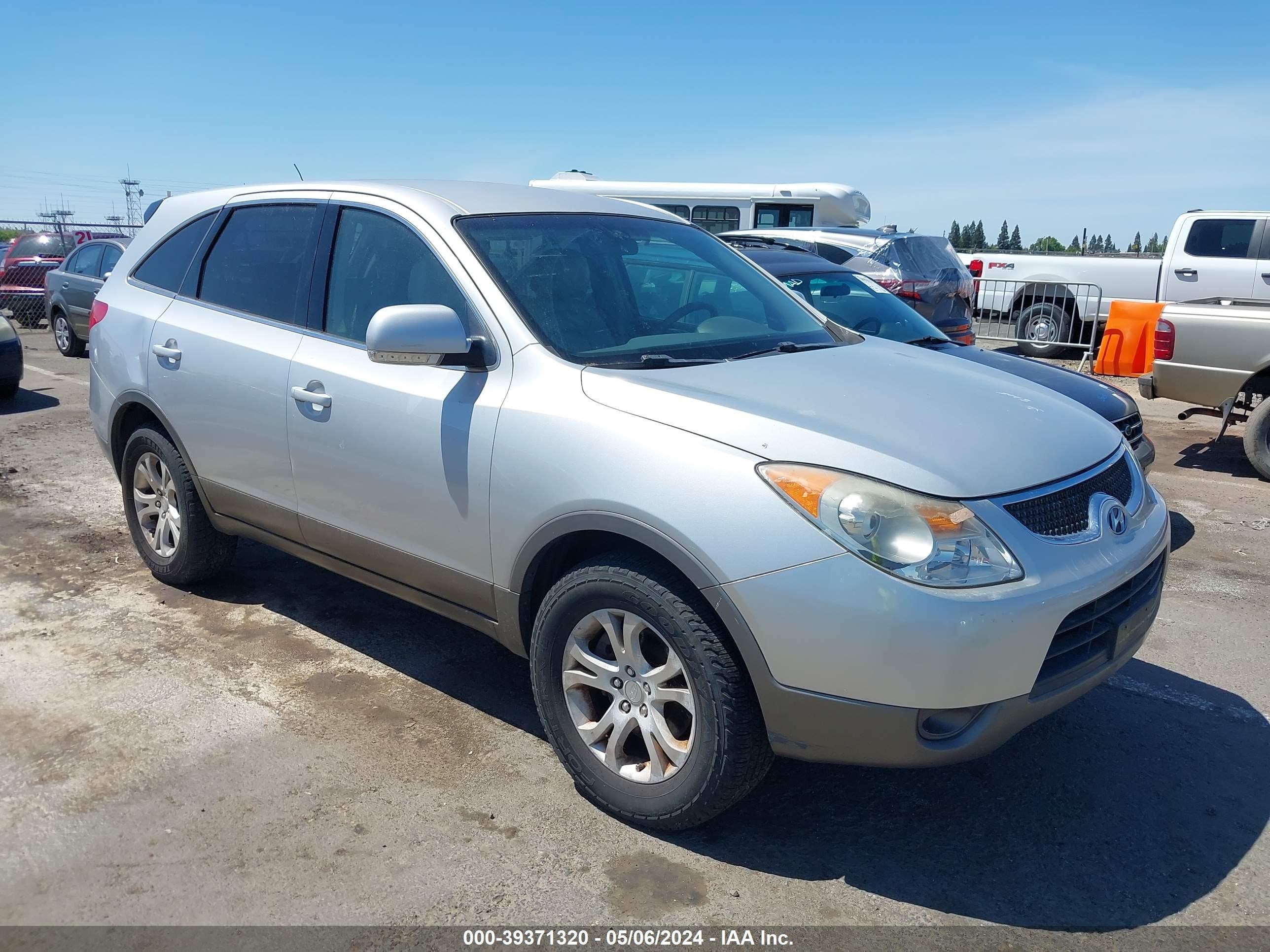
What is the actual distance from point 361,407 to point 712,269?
1555mm

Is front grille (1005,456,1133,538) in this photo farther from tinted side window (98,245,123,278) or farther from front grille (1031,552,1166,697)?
tinted side window (98,245,123,278)

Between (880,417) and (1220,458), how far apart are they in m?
6.92

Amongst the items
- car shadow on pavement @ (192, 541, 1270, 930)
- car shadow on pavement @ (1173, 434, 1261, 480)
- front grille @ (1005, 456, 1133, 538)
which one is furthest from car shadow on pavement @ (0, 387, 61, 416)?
car shadow on pavement @ (1173, 434, 1261, 480)

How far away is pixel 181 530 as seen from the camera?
4.78m

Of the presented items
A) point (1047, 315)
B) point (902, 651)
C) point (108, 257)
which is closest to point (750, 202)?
point (1047, 315)

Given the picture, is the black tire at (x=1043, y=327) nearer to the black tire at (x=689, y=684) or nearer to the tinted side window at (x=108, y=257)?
the tinted side window at (x=108, y=257)

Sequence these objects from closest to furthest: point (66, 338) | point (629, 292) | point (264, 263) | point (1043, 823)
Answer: point (1043, 823) < point (629, 292) < point (264, 263) < point (66, 338)

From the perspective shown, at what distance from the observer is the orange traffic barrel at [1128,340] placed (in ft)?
38.7

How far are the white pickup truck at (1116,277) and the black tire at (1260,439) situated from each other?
4.25 meters

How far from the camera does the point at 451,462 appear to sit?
3363 mm

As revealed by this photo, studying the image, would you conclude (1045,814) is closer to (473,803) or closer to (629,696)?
(629,696)

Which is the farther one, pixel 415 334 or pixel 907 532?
pixel 415 334

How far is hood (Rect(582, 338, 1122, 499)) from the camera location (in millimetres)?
2715

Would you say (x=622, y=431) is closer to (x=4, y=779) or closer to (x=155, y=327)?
(x=4, y=779)
